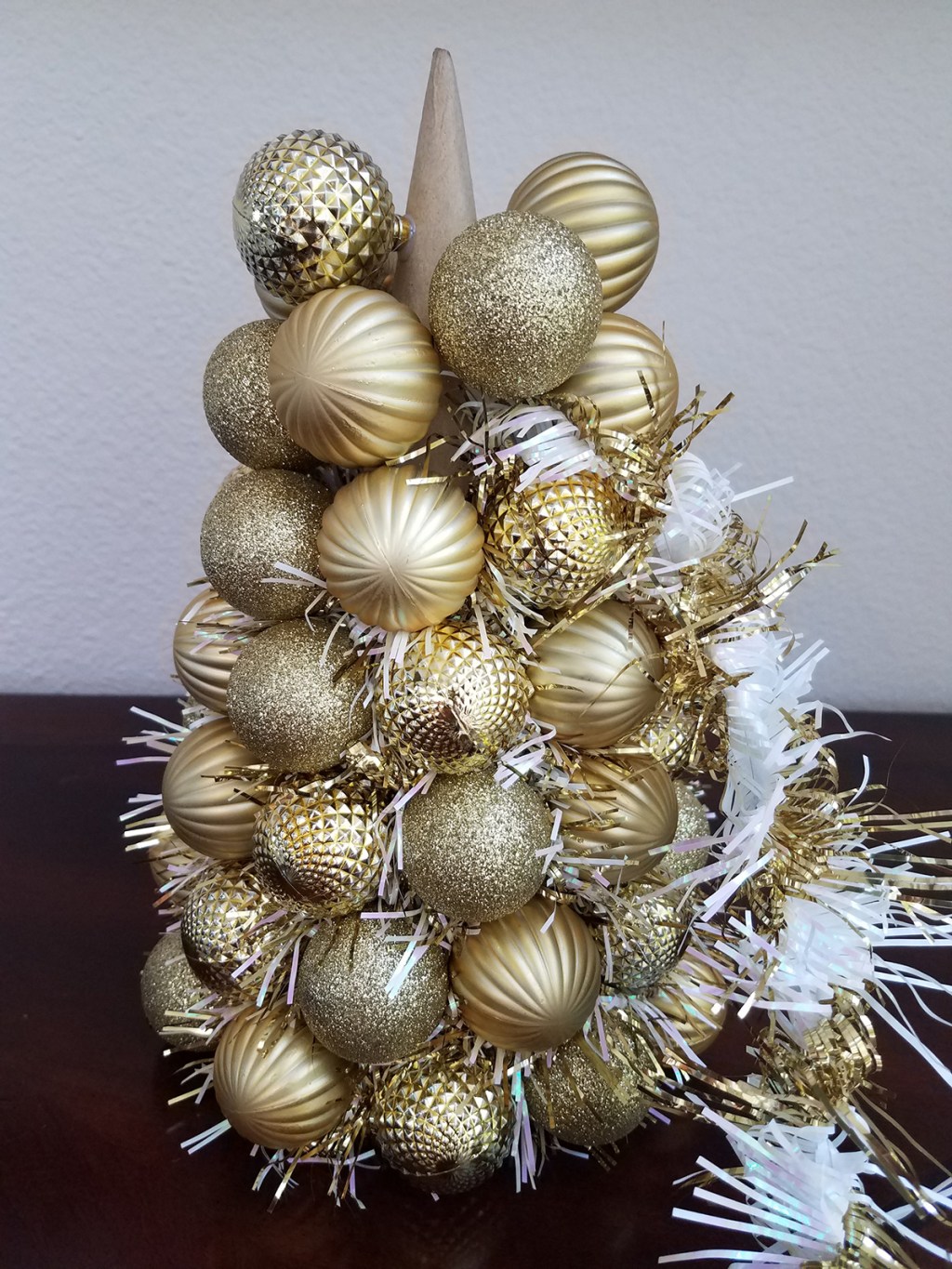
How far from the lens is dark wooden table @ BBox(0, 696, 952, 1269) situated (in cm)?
43

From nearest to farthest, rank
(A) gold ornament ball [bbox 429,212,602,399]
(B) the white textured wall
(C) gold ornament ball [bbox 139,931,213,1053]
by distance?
(A) gold ornament ball [bbox 429,212,602,399]
(C) gold ornament ball [bbox 139,931,213,1053]
(B) the white textured wall

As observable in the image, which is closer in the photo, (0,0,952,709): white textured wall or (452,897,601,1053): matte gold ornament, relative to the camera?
(452,897,601,1053): matte gold ornament

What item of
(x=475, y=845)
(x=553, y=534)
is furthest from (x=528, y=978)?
(x=553, y=534)

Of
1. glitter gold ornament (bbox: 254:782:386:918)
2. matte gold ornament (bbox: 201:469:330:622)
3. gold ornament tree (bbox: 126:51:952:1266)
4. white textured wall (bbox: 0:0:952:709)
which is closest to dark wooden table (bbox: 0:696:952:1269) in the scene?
gold ornament tree (bbox: 126:51:952:1266)

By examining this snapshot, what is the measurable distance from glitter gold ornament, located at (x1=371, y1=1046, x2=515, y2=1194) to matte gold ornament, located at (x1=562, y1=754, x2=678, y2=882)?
11 centimetres

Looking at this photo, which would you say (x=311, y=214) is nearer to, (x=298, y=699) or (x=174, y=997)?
(x=298, y=699)

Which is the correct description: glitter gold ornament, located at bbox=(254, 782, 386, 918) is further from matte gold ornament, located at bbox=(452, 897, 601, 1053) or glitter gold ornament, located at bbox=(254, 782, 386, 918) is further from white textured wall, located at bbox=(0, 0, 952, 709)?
white textured wall, located at bbox=(0, 0, 952, 709)

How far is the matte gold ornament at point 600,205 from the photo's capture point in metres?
0.41

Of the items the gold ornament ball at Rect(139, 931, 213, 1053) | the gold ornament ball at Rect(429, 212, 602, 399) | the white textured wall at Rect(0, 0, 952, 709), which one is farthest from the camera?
the white textured wall at Rect(0, 0, 952, 709)

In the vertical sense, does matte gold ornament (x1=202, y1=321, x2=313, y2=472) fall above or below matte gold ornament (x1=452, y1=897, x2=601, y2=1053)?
above

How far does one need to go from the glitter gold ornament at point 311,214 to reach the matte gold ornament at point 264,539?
73 mm

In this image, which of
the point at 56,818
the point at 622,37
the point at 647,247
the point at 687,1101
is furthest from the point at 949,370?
the point at 56,818

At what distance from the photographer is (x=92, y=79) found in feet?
2.45

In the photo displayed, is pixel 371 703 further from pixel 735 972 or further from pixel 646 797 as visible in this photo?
pixel 735 972
